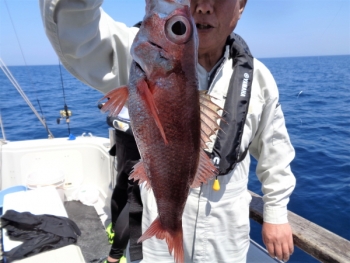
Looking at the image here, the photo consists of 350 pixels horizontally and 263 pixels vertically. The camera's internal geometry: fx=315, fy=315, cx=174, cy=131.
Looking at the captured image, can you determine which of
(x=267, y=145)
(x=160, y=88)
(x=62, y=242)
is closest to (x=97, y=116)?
(x=62, y=242)

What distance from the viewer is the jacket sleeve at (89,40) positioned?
138cm

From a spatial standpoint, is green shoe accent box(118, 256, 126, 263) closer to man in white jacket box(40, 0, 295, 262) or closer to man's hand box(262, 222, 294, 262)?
man in white jacket box(40, 0, 295, 262)

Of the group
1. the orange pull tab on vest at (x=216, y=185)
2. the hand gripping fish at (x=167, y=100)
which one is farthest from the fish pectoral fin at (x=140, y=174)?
the orange pull tab on vest at (x=216, y=185)

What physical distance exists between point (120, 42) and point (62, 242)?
2112 millimetres

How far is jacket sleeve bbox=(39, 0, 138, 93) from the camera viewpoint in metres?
1.38

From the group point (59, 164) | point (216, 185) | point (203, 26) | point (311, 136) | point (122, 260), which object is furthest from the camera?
point (311, 136)

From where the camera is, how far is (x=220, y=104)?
6.77ft

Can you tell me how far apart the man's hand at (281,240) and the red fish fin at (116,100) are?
1733 millimetres

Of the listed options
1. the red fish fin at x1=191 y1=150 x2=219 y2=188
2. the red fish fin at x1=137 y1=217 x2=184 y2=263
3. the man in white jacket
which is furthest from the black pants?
the red fish fin at x1=191 y1=150 x2=219 y2=188

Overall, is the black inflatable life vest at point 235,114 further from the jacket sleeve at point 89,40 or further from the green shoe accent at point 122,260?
the green shoe accent at point 122,260

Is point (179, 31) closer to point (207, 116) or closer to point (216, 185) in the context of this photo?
point (207, 116)

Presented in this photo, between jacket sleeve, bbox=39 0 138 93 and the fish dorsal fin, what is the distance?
67 centimetres

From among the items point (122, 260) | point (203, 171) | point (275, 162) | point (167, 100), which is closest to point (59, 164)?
point (122, 260)

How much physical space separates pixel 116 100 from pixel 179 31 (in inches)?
12.8
